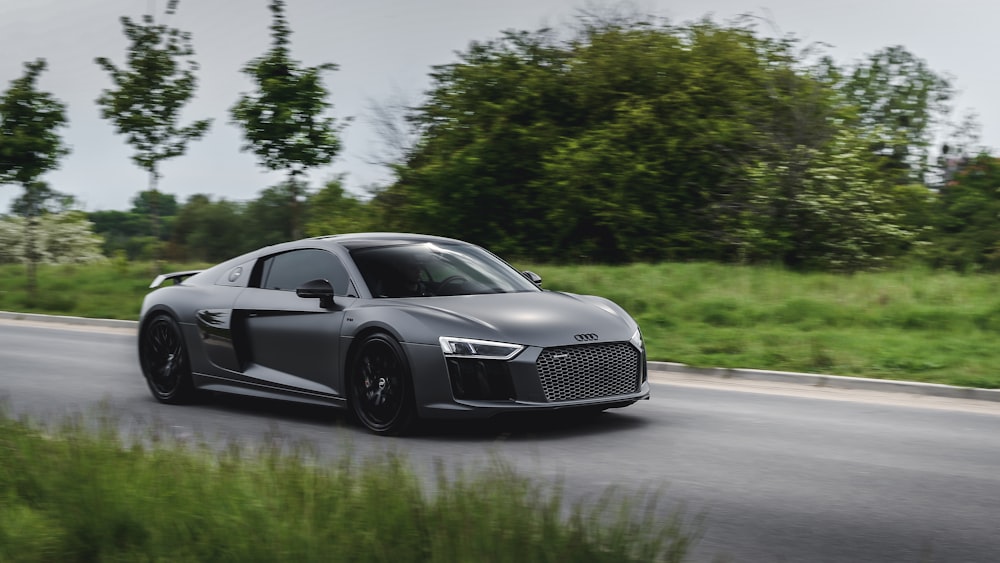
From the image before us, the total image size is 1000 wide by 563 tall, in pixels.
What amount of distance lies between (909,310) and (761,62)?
14.8 meters

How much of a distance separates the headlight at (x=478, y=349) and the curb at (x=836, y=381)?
16.5ft

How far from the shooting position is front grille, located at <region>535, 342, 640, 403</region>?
7.97m

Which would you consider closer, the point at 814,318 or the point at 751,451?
the point at 751,451

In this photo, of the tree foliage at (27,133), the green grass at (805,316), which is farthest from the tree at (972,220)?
the tree foliage at (27,133)

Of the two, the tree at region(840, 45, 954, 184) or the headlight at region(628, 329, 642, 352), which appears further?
the tree at region(840, 45, 954, 184)

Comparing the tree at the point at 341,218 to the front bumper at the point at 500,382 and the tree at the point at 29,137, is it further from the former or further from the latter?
the front bumper at the point at 500,382

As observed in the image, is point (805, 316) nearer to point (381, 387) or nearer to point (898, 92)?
point (381, 387)

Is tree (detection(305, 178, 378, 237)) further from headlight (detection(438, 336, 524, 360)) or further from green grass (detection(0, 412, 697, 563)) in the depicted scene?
green grass (detection(0, 412, 697, 563))

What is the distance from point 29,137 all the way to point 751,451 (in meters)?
23.6

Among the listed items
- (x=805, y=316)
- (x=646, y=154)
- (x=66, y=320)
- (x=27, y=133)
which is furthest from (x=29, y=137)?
(x=805, y=316)

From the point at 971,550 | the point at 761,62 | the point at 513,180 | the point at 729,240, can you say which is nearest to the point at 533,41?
the point at 513,180

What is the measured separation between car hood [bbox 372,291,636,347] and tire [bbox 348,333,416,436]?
0.34 metres

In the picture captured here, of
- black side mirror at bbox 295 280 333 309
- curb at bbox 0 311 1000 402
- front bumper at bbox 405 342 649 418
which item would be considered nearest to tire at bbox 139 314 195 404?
black side mirror at bbox 295 280 333 309

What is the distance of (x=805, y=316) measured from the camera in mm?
16500
